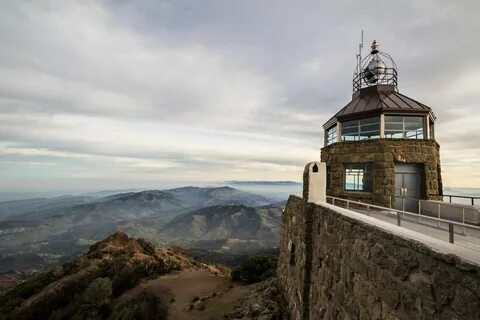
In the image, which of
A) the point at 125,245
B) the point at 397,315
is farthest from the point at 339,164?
the point at 125,245

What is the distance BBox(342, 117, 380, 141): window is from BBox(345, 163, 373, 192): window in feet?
5.26

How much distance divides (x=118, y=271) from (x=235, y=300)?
42.8ft

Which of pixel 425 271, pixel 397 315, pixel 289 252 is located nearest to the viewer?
pixel 425 271

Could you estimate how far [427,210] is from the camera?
14.0 m

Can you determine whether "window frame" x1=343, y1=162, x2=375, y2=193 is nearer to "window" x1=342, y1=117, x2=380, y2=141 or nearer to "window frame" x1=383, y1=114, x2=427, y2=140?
"window" x1=342, y1=117, x2=380, y2=141

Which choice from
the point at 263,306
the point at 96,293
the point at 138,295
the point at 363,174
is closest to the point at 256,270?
the point at 138,295

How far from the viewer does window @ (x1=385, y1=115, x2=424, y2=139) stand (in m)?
15.4

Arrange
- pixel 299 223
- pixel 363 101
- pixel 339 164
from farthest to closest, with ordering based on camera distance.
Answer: pixel 363 101, pixel 339 164, pixel 299 223

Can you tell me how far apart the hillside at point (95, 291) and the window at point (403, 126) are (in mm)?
16452

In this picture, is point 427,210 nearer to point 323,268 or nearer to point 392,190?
point 392,190

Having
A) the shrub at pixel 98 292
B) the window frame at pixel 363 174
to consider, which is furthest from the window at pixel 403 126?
the shrub at pixel 98 292

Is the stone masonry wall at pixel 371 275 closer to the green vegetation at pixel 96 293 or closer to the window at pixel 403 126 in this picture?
the window at pixel 403 126

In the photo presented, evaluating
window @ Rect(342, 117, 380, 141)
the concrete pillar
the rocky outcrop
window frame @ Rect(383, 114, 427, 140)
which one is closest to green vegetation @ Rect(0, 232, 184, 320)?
the rocky outcrop

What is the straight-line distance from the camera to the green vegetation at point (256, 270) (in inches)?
977
